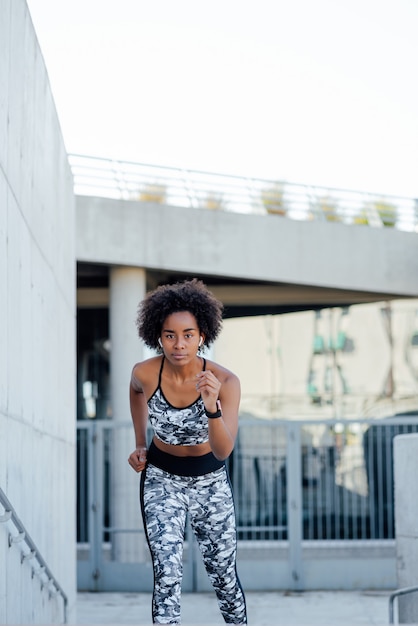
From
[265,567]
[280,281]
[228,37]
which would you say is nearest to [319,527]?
[265,567]

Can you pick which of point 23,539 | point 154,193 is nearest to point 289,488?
point 154,193

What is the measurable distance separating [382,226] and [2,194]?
48.1 feet

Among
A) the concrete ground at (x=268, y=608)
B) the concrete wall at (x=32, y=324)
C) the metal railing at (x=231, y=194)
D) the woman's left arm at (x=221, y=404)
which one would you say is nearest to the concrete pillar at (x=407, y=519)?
the concrete ground at (x=268, y=608)

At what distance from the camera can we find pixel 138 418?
619 centimetres

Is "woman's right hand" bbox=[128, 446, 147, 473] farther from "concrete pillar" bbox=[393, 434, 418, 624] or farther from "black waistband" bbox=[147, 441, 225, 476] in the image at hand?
"concrete pillar" bbox=[393, 434, 418, 624]

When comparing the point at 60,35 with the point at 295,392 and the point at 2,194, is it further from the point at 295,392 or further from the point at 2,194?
the point at 2,194

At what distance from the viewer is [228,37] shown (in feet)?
75.2

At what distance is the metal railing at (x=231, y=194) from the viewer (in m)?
18.6

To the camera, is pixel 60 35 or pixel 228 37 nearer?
pixel 60 35

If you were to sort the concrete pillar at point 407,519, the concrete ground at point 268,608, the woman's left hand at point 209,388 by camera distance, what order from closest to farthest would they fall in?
the woman's left hand at point 209,388 → the concrete pillar at point 407,519 → the concrete ground at point 268,608

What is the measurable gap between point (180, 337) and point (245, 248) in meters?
13.3

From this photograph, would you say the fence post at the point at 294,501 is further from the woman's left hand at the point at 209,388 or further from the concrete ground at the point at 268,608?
the woman's left hand at the point at 209,388

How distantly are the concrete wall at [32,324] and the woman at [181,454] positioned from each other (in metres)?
0.81

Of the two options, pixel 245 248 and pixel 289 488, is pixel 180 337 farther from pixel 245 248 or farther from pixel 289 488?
pixel 245 248
